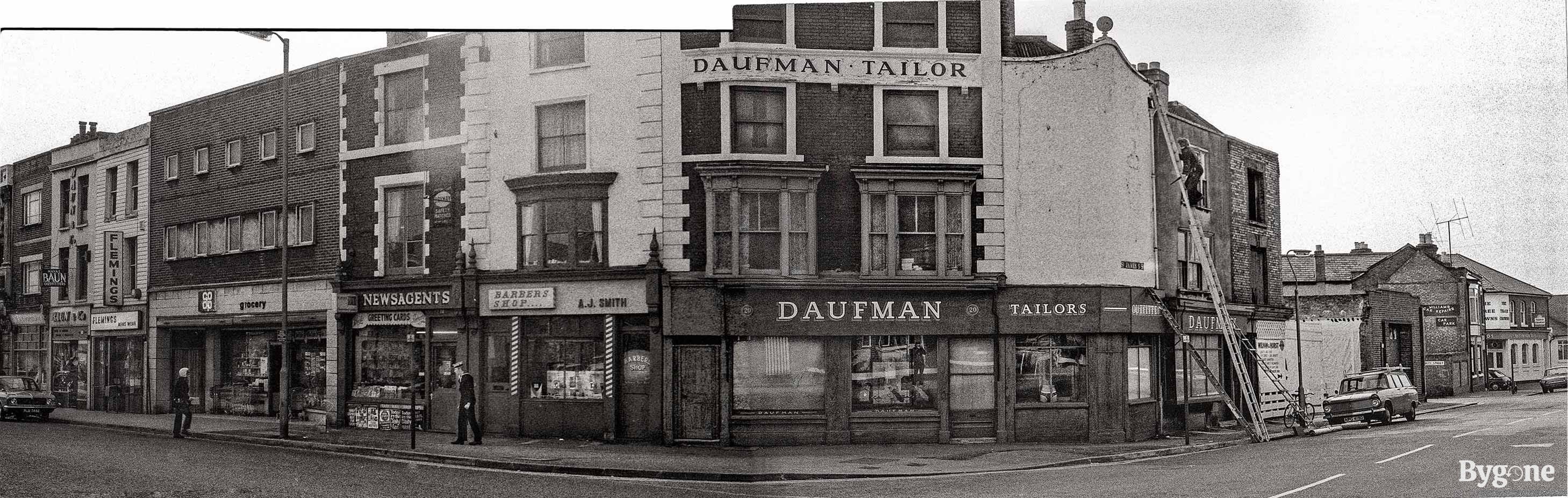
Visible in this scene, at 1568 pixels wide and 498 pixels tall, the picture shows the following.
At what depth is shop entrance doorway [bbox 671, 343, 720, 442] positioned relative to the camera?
6312mm

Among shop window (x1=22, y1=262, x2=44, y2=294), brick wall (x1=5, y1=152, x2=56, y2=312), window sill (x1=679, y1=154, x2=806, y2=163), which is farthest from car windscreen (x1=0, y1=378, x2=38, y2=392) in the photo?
window sill (x1=679, y1=154, x2=806, y2=163)

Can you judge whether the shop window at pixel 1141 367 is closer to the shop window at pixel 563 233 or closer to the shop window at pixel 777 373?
the shop window at pixel 777 373

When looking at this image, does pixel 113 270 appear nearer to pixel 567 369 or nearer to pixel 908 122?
pixel 567 369

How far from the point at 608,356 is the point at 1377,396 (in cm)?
516

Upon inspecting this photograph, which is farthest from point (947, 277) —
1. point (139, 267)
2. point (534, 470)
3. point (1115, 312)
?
point (139, 267)

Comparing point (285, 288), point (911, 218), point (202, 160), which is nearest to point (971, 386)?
point (911, 218)

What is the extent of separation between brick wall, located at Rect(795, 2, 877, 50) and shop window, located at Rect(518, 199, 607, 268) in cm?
157

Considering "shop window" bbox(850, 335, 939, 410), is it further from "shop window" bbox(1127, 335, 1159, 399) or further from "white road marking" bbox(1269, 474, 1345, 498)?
"shop window" bbox(1127, 335, 1159, 399)

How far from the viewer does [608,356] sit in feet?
21.3

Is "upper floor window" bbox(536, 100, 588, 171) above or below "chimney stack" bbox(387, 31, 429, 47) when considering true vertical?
below

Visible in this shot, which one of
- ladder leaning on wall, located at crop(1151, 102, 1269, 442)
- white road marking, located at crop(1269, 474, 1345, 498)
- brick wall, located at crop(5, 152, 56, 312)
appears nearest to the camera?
brick wall, located at crop(5, 152, 56, 312)

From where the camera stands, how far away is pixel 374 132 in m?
6.11

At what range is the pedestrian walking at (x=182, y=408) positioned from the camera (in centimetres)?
611

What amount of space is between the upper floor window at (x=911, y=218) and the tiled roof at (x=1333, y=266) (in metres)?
2.18
